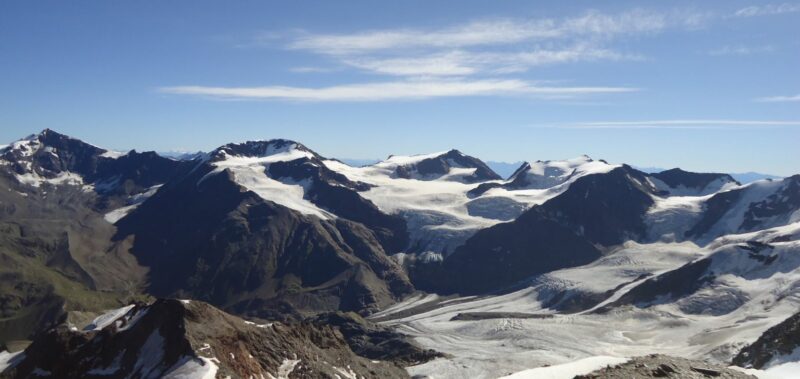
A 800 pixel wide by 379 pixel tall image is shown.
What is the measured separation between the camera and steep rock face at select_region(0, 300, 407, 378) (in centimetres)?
9081

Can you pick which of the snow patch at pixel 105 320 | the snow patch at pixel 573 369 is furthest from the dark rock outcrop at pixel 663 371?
the snow patch at pixel 105 320

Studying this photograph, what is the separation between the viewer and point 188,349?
90000 millimetres

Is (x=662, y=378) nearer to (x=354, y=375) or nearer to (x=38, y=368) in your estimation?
(x=354, y=375)

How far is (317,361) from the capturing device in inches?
4220

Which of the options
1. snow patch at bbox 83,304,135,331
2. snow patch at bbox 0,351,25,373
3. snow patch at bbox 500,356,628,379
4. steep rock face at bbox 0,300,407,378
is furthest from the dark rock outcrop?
snow patch at bbox 0,351,25,373

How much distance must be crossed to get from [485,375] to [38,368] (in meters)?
101

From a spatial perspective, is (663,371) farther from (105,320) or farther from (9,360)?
(9,360)

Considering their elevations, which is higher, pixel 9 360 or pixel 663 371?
pixel 663 371

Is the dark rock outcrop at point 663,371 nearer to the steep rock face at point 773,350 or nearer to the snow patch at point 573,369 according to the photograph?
the snow patch at point 573,369

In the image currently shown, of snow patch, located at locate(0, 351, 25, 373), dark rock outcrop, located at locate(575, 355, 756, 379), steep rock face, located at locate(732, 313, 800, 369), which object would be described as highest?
dark rock outcrop, located at locate(575, 355, 756, 379)

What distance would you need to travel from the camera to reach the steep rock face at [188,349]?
90812 mm

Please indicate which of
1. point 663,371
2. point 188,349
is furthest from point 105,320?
point 663,371

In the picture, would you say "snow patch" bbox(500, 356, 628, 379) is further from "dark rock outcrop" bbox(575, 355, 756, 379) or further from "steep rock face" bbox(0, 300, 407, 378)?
"steep rock face" bbox(0, 300, 407, 378)

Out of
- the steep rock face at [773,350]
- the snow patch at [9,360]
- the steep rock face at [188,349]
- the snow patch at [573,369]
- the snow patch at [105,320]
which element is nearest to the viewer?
the snow patch at [573,369]
